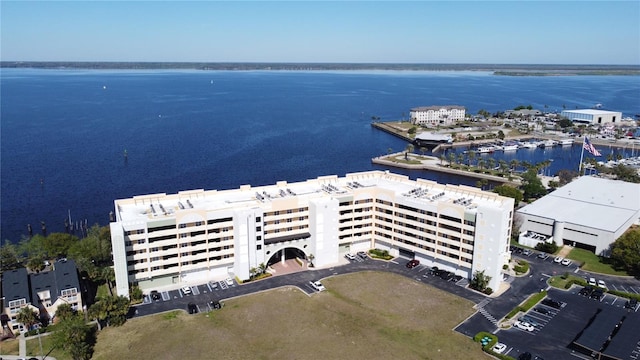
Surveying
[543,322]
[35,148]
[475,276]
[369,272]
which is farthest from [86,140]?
[543,322]

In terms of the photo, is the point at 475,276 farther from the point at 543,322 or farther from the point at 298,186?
the point at 298,186

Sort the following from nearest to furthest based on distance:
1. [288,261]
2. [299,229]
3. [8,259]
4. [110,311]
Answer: [110,311], [8,259], [299,229], [288,261]

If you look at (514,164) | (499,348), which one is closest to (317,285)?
(499,348)

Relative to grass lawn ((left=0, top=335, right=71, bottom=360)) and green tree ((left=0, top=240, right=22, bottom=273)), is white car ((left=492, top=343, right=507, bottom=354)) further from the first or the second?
green tree ((left=0, top=240, right=22, bottom=273))

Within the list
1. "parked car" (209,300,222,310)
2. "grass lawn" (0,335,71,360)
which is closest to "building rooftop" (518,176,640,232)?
"parked car" (209,300,222,310)

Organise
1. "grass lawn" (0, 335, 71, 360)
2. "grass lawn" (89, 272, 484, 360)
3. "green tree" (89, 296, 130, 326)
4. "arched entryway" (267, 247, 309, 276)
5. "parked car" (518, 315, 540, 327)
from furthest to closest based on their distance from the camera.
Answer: "arched entryway" (267, 247, 309, 276) < "parked car" (518, 315, 540, 327) < "green tree" (89, 296, 130, 326) < "grass lawn" (89, 272, 484, 360) < "grass lawn" (0, 335, 71, 360)

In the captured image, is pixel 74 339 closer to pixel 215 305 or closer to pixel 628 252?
pixel 215 305
